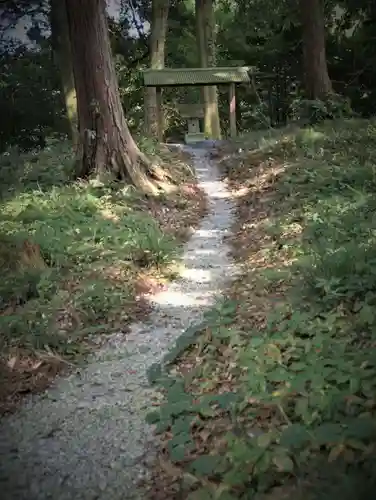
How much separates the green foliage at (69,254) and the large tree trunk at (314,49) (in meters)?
8.21

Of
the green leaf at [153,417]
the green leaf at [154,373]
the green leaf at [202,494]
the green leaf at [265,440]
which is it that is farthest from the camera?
the green leaf at [154,373]

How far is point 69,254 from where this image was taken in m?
7.17

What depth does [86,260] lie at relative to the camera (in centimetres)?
710

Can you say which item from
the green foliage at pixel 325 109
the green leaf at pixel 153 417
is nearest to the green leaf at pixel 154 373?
the green leaf at pixel 153 417

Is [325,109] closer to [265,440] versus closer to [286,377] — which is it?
[286,377]

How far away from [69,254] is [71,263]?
0.83ft

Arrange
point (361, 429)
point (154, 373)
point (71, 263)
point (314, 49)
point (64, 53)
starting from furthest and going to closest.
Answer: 1. point (64, 53)
2. point (314, 49)
3. point (71, 263)
4. point (154, 373)
5. point (361, 429)

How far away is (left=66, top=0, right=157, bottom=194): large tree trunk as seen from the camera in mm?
9805

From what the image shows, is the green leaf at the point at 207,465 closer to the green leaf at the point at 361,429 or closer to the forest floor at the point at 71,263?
the green leaf at the point at 361,429

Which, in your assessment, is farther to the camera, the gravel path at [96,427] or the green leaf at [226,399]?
the green leaf at [226,399]

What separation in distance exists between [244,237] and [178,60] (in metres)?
21.7

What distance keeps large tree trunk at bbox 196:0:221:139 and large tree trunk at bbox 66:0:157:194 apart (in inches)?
441

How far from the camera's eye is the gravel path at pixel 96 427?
3492mm

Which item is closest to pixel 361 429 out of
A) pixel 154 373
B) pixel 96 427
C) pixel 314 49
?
pixel 96 427
